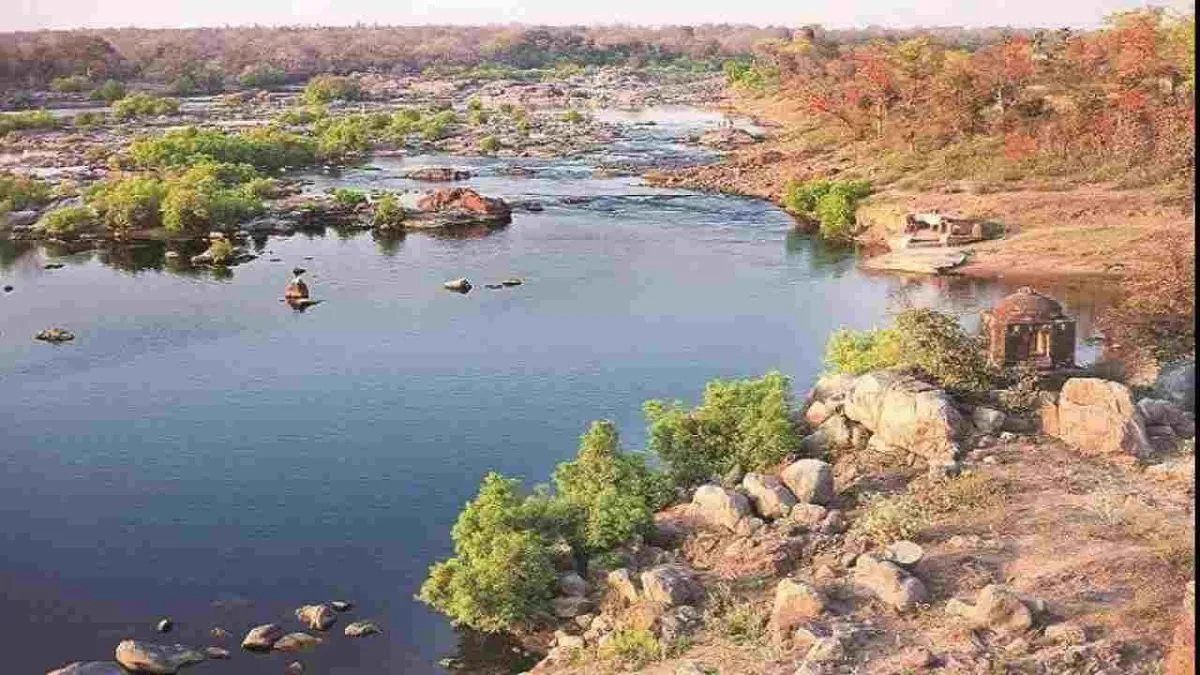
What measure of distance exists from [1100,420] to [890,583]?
6.48 meters

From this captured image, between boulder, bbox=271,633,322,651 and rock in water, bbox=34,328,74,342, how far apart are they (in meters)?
19.7

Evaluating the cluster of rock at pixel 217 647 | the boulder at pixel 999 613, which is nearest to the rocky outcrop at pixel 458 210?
the cluster of rock at pixel 217 647

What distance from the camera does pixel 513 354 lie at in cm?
3356

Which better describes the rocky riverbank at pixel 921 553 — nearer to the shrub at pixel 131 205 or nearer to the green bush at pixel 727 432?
the green bush at pixel 727 432

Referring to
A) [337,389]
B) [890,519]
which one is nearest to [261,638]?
[890,519]

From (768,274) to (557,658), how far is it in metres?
26.3

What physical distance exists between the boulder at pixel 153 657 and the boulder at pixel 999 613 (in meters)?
11.1

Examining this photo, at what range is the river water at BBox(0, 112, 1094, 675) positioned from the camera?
832 inches

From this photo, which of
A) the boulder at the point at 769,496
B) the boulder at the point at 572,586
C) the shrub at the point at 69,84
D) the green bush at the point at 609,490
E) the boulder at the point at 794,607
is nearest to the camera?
the boulder at the point at 794,607

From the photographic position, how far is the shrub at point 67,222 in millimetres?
49938

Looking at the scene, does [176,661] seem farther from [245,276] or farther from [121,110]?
[121,110]

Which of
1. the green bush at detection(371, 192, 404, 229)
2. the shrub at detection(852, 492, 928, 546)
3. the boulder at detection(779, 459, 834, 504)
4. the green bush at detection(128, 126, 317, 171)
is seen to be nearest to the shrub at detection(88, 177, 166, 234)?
the green bush at detection(128, 126, 317, 171)

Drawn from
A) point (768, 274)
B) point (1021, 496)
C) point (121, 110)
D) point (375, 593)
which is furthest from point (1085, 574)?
point (121, 110)

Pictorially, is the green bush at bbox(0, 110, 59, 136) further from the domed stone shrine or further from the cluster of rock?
the domed stone shrine
